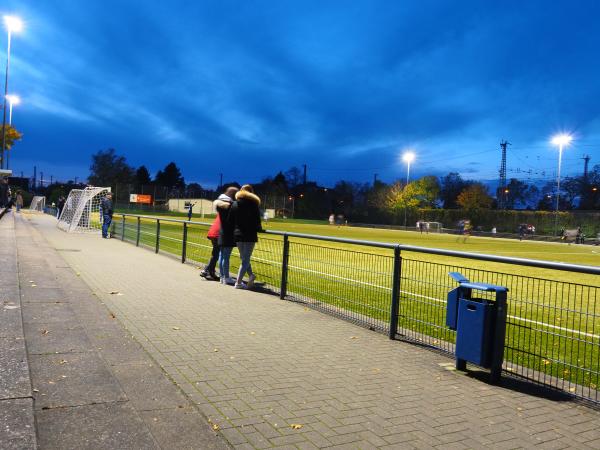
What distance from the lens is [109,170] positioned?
416 feet

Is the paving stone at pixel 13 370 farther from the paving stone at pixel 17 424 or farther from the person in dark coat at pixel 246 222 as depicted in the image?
the person in dark coat at pixel 246 222

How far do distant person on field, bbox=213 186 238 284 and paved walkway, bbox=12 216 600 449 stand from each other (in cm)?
226

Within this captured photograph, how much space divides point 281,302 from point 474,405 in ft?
14.8

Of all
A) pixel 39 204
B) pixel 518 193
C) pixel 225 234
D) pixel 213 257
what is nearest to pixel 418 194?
pixel 518 193

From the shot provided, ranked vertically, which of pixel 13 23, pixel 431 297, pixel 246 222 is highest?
pixel 13 23

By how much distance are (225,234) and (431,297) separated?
13.7 feet

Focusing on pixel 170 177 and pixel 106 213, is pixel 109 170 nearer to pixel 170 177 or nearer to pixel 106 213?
pixel 170 177

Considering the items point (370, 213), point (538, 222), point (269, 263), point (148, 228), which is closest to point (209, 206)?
point (370, 213)

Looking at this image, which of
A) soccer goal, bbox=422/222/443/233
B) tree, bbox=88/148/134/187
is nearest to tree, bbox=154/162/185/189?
tree, bbox=88/148/134/187

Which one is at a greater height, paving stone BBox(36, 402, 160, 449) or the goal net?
the goal net

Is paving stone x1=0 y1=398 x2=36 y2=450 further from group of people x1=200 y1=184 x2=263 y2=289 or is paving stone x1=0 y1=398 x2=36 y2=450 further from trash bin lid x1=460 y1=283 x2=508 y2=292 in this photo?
group of people x1=200 y1=184 x2=263 y2=289

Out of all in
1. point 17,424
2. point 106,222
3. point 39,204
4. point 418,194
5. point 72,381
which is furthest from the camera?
point 418,194

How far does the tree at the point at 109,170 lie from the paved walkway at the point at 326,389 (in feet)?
415

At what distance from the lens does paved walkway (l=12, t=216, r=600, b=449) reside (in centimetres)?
361
